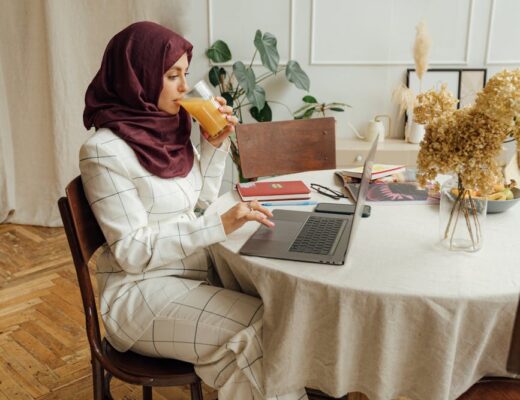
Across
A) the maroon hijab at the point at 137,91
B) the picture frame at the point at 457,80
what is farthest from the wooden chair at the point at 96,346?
the picture frame at the point at 457,80

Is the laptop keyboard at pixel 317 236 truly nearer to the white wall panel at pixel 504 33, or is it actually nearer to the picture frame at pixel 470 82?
the picture frame at pixel 470 82

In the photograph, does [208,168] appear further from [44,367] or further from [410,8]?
[410,8]

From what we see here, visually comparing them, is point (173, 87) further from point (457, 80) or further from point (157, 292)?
point (457, 80)

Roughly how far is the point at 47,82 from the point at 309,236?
2707 mm

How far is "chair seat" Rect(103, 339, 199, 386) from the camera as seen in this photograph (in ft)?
4.21

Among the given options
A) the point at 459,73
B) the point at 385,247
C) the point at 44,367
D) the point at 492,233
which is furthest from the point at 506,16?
the point at 44,367

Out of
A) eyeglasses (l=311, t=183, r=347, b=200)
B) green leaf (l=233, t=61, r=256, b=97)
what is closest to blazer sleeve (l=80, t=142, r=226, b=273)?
eyeglasses (l=311, t=183, r=347, b=200)

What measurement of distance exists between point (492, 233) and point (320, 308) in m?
0.55

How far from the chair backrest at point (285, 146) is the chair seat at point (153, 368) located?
1.10 m

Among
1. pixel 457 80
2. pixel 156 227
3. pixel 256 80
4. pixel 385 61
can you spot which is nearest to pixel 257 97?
pixel 256 80

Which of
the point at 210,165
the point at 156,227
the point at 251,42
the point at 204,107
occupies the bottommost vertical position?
the point at 156,227

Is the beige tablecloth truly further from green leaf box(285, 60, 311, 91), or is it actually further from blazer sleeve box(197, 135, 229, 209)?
green leaf box(285, 60, 311, 91)

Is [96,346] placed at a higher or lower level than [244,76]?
lower

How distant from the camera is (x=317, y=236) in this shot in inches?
54.6
